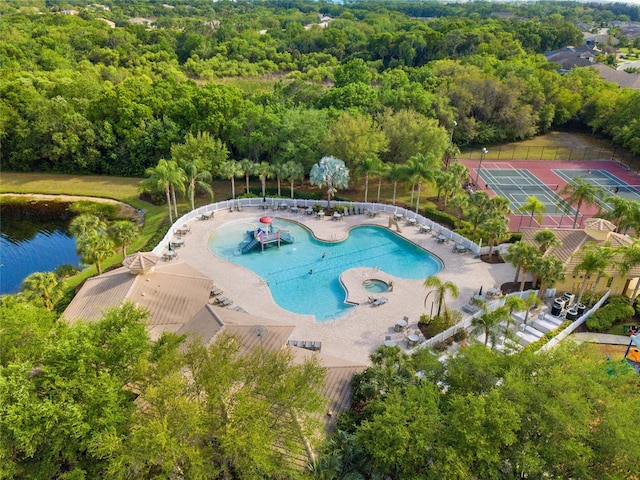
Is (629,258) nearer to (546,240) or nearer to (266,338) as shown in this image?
(546,240)

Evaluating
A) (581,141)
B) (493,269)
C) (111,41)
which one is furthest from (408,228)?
(111,41)

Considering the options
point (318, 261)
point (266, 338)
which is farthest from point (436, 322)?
point (318, 261)

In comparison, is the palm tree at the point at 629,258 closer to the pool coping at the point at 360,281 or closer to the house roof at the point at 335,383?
the pool coping at the point at 360,281

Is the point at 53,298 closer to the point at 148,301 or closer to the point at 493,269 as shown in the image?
the point at 148,301

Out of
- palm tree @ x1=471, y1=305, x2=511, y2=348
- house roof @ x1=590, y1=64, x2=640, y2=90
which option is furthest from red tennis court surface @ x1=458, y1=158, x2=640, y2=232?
house roof @ x1=590, y1=64, x2=640, y2=90

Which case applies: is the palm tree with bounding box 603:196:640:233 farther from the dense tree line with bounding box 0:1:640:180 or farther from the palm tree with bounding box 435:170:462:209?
the dense tree line with bounding box 0:1:640:180

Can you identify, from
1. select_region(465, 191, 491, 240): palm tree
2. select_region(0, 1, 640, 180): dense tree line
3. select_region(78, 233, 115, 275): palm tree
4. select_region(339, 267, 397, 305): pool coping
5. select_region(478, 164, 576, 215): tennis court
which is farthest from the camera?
select_region(0, 1, 640, 180): dense tree line

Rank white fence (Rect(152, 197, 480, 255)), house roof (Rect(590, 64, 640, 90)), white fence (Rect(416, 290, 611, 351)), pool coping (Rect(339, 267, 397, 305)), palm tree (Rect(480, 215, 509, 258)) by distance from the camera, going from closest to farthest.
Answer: white fence (Rect(416, 290, 611, 351)) → pool coping (Rect(339, 267, 397, 305)) → palm tree (Rect(480, 215, 509, 258)) → white fence (Rect(152, 197, 480, 255)) → house roof (Rect(590, 64, 640, 90))
